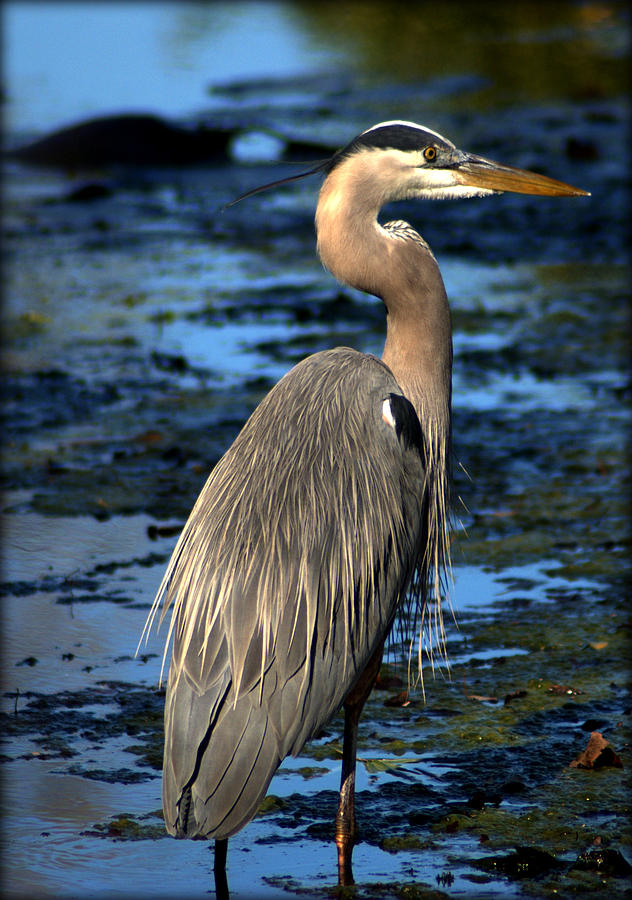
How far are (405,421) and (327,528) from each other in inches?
16.7

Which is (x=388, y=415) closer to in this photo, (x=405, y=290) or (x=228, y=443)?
(x=405, y=290)

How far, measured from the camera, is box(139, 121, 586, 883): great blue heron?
342cm

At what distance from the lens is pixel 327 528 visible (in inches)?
147

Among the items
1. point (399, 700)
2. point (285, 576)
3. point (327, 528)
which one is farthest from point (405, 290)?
point (399, 700)

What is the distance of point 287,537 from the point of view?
A: 3.70m

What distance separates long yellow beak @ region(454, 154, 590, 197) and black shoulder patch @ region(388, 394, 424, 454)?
879mm

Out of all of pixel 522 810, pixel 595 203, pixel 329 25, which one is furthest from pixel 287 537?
pixel 329 25

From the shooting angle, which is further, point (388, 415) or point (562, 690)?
point (562, 690)

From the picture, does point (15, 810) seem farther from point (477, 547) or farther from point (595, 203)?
point (595, 203)

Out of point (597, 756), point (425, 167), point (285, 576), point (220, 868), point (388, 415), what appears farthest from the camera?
point (425, 167)

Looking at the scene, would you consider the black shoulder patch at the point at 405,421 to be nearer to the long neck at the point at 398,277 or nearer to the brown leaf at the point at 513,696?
the long neck at the point at 398,277

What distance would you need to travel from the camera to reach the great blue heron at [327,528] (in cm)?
342

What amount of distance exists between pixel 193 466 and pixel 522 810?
318cm

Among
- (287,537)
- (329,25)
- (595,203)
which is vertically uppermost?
(329,25)
